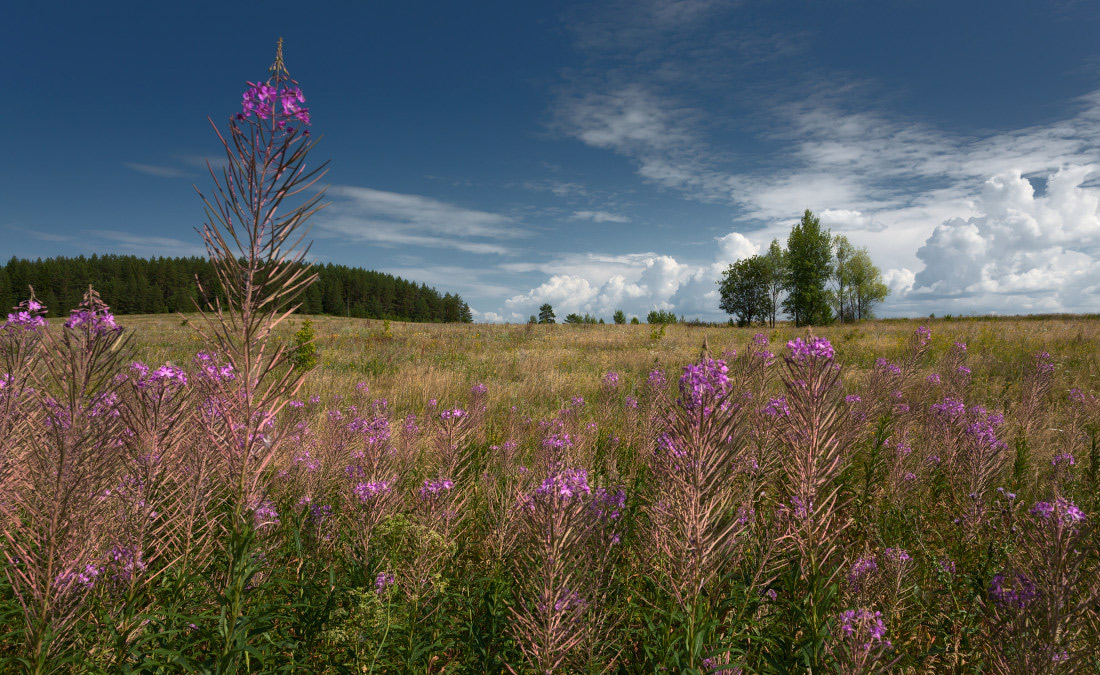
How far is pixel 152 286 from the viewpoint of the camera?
284 ft

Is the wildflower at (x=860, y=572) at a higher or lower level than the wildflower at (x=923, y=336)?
lower

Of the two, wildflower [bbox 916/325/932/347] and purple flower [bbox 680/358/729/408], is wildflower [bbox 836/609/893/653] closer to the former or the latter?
purple flower [bbox 680/358/729/408]

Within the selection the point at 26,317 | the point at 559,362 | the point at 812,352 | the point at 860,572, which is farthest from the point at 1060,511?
the point at 559,362

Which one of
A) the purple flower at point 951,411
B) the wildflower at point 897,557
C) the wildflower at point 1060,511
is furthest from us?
the purple flower at point 951,411

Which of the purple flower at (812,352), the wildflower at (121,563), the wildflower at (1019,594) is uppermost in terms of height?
the purple flower at (812,352)

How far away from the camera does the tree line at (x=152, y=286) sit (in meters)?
77.6

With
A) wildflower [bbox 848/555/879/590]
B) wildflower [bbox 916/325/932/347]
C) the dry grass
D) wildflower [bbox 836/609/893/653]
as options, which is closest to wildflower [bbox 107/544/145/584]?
wildflower [bbox 836/609/893/653]

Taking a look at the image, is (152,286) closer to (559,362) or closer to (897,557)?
(559,362)

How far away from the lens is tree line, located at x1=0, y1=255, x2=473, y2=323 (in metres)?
77.6

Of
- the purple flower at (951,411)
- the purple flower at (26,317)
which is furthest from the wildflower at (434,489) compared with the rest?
the purple flower at (951,411)

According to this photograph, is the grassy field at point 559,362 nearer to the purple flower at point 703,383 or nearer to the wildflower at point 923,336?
the wildflower at point 923,336

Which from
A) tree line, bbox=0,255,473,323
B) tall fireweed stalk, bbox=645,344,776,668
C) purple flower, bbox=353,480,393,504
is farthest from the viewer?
tree line, bbox=0,255,473,323

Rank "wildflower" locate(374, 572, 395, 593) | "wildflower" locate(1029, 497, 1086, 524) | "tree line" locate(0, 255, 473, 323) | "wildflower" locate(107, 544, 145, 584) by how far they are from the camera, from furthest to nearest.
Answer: "tree line" locate(0, 255, 473, 323) → "wildflower" locate(374, 572, 395, 593) → "wildflower" locate(107, 544, 145, 584) → "wildflower" locate(1029, 497, 1086, 524)

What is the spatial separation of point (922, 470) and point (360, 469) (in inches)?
196
